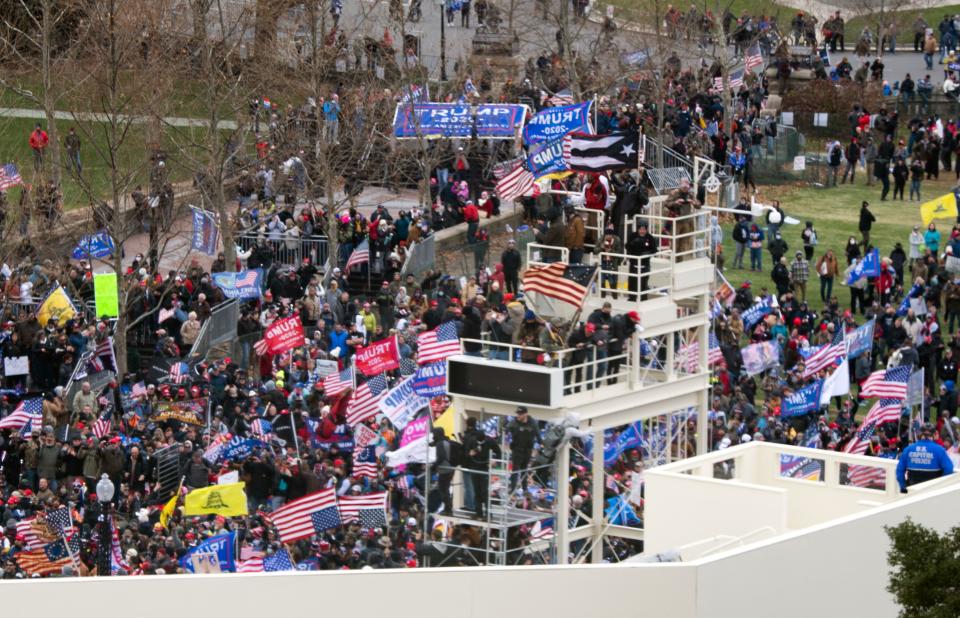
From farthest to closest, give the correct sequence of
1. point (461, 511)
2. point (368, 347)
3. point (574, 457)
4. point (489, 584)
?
point (368, 347) → point (574, 457) → point (461, 511) → point (489, 584)

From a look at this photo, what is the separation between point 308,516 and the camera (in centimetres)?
3353

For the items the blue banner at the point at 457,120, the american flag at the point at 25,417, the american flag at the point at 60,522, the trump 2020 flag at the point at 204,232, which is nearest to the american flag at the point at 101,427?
the american flag at the point at 25,417

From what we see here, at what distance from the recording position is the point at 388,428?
38.7m

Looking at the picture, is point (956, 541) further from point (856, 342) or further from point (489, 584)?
point (856, 342)

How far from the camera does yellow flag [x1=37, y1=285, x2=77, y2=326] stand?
46.4 m

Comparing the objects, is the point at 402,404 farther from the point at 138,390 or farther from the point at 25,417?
the point at 138,390

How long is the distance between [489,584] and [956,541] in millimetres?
5679

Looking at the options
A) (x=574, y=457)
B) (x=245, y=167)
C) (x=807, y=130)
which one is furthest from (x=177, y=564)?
(x=807, y=130)

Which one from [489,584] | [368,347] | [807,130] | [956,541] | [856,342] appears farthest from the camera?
[807,130]

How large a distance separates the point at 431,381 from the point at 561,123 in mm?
7325

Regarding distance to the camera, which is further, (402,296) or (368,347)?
(402,296)

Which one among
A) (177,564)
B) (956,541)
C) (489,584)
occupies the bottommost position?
(177,564)

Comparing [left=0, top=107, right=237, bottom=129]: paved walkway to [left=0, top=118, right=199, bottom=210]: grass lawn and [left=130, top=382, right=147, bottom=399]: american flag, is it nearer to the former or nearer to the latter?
[left=0, top=118, right=199, bottom=210]: grass lawn

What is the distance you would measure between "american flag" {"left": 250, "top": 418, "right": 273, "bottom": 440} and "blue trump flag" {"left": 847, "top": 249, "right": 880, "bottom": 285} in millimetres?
17573
